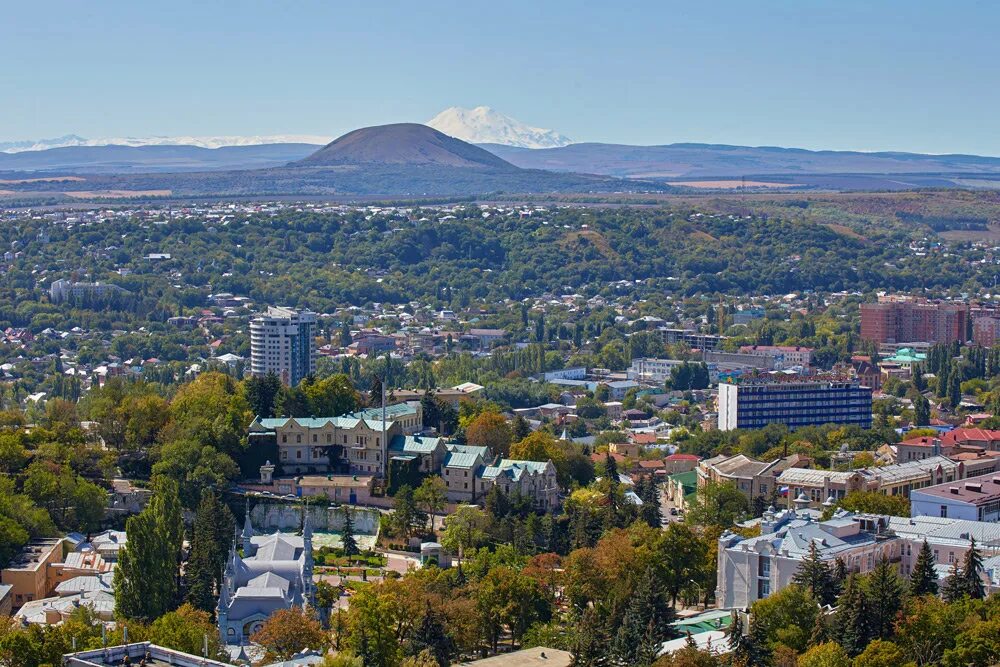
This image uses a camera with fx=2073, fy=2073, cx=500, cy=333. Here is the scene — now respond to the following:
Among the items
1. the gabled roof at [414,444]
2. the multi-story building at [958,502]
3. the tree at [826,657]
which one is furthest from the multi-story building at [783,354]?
the tree at [826,657]

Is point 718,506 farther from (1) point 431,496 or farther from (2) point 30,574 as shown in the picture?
(2) point 30,574

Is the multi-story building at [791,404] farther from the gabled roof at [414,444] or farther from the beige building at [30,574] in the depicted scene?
the beige building at [30,574]

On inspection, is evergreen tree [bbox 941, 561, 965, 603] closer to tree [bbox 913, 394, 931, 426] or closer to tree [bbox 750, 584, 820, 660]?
tree [bbox 750, 584, 820, 660]

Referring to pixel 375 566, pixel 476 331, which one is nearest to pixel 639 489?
pixel 375 566

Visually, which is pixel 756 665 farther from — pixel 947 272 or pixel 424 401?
pixel 947 272

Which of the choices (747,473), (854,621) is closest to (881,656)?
(854,621)

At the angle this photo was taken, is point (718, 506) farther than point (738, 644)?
Yes
